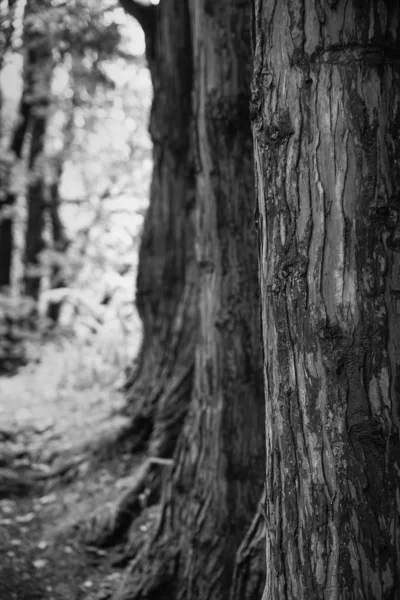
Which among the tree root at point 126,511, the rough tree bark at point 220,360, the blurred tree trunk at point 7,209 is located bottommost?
the tree root at point 126,511

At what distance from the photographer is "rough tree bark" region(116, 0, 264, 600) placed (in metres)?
3.62

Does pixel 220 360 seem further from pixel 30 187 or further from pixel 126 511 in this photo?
pixel 30 187

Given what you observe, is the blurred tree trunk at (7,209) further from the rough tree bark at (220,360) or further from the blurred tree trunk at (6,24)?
the rough tree bark at (220,360)

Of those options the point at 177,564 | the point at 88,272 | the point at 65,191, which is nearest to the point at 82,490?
the point at 177,564

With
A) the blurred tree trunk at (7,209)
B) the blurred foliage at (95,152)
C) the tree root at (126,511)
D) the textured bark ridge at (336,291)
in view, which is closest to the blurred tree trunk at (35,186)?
the blurred foliage at (95,152)

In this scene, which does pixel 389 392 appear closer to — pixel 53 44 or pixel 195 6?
pixel 195 6

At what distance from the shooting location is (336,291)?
195 cm

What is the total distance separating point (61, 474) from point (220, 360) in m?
2.87

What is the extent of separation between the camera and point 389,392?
6.27 feet

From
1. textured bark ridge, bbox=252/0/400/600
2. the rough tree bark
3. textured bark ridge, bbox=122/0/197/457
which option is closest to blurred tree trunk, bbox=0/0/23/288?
textured bark ridge, bbox=122/0/197/457

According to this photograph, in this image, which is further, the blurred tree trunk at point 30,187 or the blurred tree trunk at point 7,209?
the blurred tree trunk at point 30,187

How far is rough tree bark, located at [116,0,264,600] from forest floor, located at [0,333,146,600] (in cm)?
66

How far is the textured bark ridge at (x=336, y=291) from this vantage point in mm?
1910

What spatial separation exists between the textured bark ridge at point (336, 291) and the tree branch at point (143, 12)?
405 cm
